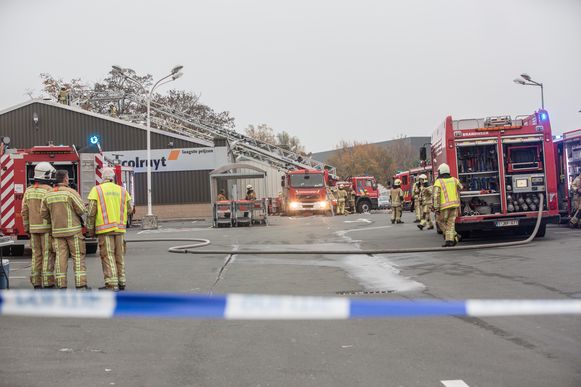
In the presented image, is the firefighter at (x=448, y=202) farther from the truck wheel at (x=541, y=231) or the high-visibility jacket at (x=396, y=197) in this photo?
the high-visibility jacket at (x=396, y=197)

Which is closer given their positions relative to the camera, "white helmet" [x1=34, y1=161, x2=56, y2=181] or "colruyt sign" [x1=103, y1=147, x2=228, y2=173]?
"white helmet" [x1=34, y1=161, x2=56, y2=181]

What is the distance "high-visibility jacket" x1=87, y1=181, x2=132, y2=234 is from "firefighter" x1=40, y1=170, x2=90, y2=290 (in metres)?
0.17

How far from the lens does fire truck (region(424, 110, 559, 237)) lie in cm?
1352

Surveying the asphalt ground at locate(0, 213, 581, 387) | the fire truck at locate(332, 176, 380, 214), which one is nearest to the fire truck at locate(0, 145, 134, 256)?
the asphalt ground at locate(0, 213, 581, 387)

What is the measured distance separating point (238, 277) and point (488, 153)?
767 cm

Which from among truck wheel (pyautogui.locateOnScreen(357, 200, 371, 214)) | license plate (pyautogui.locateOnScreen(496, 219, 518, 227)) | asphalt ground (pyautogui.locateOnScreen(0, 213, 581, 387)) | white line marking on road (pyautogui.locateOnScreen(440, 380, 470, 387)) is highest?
truck wheel (pyautogui.locateOnScreen(357, 200, 371, 214))

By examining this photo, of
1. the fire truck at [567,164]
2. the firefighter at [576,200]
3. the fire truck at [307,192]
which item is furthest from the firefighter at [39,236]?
the fire truck at [307,192]

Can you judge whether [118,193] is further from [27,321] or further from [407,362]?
[407,362]

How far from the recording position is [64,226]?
7789mm

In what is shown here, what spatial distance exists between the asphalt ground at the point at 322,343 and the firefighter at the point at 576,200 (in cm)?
725

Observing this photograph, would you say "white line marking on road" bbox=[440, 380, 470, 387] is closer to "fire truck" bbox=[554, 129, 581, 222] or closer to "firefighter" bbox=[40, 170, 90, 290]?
"firefighter" bbox=[40, 170, 90, 290]

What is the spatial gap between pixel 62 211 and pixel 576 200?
13.9 meters

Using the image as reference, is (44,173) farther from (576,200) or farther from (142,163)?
(142,163)

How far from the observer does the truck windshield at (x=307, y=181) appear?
101ft
